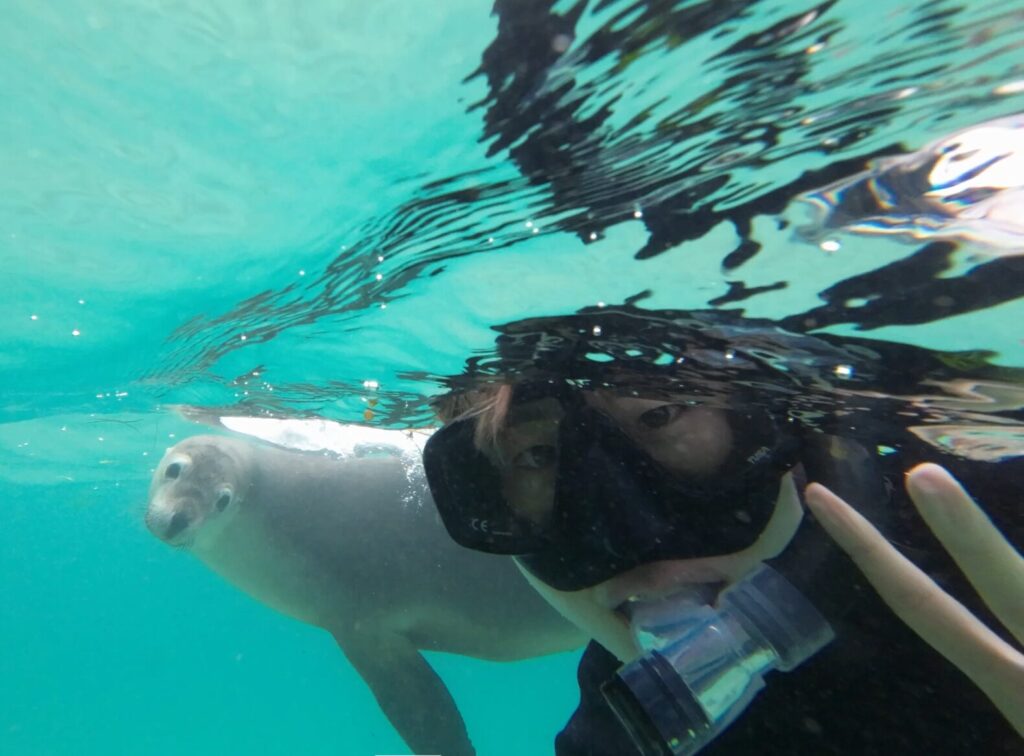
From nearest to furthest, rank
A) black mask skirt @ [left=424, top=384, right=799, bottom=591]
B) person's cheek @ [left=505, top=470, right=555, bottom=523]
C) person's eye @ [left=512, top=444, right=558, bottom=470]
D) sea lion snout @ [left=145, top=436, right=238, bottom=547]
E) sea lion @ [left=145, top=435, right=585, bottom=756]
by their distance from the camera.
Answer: black mask skirt @ [left=424, top=384, right=799, bottom=591] → person's cheek @ [left=505, top=470, right=555, bottom=523] → person's eye @ [left=512, top=444, right=558, bottom=470] → sea lion @ [left=145, top=435, right=585, bottom=756] → sea lion snout @ [left=145, top=436, right=238, bottom=547]

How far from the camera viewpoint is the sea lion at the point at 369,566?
808 cm

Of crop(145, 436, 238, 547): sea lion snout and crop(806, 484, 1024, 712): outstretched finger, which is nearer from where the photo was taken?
crop(806, 484, 1024, 712): outstretched finger

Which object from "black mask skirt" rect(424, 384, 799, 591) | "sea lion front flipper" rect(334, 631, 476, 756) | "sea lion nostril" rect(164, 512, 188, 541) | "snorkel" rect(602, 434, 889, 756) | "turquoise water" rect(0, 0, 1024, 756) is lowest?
"sea lion front flipper" rect(334, 631, 476, 756)

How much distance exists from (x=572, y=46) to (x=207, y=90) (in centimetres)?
177

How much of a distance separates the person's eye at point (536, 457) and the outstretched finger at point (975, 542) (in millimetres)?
2135

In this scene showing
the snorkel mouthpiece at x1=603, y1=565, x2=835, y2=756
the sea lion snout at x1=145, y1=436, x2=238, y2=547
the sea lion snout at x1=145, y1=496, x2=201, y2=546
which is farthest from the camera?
the sea lion snout at x1=145, y1=436, x2=238, y2=547

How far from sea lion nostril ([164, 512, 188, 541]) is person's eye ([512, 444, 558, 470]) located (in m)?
7.36

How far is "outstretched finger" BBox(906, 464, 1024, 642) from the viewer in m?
1.31

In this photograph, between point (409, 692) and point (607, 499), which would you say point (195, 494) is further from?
point (607, 499)

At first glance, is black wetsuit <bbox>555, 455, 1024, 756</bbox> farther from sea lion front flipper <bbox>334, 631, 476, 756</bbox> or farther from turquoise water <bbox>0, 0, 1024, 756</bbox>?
sea lion front flipper <bbox>334, 631, 476, 756</bbox>

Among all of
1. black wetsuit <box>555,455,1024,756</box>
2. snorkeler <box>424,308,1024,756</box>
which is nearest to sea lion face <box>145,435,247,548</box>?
snorkeler <box>424,308,1024,756</box>

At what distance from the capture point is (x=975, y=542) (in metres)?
1.32

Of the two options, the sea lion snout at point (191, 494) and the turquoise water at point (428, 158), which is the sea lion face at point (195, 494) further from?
the turquoise water at point (428, 158)

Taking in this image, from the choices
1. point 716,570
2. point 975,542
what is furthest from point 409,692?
point 975,542
